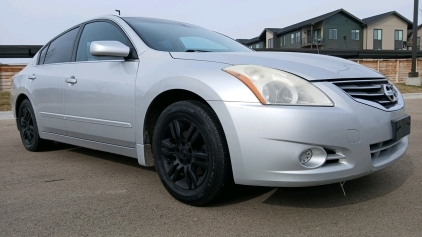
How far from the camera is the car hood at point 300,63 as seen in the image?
9.04ft

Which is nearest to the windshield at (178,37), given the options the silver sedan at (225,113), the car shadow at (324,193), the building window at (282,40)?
the silver sedan at (225,113)

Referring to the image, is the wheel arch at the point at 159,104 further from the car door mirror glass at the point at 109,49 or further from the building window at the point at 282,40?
the building window at the point at 282,40

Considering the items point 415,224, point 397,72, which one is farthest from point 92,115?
point 397,72

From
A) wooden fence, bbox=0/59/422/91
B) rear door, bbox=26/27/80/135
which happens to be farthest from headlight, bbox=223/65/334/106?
wooden fence, bbox=0/59/422/91

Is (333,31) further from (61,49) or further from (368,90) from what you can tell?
(368,90)

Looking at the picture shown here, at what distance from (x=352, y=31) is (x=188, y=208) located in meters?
51.4

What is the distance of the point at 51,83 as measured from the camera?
14.1 feet

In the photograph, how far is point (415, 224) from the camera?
259 centimetres

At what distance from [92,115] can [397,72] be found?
62.6 feet

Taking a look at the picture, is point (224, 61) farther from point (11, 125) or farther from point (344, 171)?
point (11, 125)

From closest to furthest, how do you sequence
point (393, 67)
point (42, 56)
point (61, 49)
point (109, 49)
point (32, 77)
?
point (109, 49), point (61, 49), point (32, 77), point (42, 56), point (393, 67)

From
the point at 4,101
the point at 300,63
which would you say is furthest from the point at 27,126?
the point at 4,101

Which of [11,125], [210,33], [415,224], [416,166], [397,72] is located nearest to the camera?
[415,224]

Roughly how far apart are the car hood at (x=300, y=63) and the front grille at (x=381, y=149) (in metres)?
0.49
